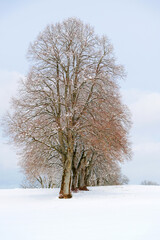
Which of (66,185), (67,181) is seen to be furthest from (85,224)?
(67,181)

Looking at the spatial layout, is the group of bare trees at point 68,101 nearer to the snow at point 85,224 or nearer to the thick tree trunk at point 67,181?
the thick tree trunk at point 67,181

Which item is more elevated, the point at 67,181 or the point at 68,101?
the point at 68,101

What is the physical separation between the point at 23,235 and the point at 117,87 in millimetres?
13542

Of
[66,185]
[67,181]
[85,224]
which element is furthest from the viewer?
[67,181]

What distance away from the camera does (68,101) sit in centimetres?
1916

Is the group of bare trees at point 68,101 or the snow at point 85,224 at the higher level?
the group of bare trees at point 68,101

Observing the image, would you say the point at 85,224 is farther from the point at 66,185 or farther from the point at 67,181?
the point at 67,181

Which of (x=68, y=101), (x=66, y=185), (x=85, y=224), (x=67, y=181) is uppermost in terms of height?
(x=68, y=101)

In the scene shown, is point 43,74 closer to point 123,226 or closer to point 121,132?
point 121,132

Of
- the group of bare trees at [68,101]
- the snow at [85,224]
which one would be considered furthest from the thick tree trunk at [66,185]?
the snow at [85,224]

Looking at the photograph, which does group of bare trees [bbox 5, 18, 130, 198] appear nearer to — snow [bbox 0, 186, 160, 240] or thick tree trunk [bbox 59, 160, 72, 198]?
thick tree trunk [bbox 59, 160, 72, 198]

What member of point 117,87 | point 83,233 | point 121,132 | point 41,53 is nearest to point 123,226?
point 83,233

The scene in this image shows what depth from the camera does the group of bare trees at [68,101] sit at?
1841 cm

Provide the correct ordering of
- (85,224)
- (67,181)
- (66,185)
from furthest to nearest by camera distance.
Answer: (67,181) < (66,185) < (85,224)
